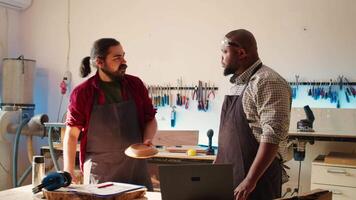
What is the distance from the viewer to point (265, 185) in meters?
1.71

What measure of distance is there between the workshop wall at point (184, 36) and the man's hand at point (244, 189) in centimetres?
214

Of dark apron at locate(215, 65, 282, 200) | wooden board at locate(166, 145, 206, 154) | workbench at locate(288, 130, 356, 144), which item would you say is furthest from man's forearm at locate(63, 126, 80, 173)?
workbench at locate(288, 130, 356, 144)

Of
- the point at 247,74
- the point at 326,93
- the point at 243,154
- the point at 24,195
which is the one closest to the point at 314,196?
the point at 243,154

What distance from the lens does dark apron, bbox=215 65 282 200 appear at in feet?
5.61

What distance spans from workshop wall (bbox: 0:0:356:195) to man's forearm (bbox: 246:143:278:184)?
2.06 m

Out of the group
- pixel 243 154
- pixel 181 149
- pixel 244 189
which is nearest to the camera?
pixel 244 189

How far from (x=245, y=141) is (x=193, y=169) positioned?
1.74ft

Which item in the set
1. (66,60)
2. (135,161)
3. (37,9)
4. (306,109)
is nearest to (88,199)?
(135,161)

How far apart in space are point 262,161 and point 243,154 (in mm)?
123

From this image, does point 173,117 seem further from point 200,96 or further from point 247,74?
point 247,74

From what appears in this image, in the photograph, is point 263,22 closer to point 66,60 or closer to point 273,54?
point 273,54

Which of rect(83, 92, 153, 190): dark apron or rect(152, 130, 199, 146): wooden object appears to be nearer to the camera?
rect(83, 92, 153, 190): dark apron

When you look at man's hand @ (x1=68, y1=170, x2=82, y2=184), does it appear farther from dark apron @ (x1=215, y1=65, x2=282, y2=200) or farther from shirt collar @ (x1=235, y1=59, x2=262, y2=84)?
shirt collar @ (x1=235, y1=59, x2=262, y2=84)

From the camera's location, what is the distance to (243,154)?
1727 millimetres
